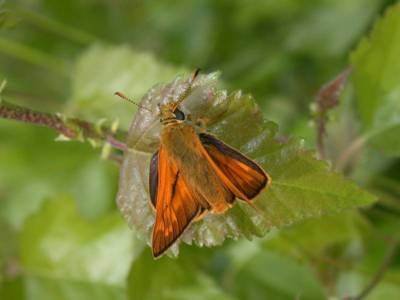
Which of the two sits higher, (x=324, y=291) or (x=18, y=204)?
(x=18, y=204)

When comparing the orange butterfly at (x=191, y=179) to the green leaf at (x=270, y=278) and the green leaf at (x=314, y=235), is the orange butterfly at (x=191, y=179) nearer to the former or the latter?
the green leaf at (x=314, y=235)

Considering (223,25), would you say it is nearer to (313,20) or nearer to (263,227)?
(313,20)

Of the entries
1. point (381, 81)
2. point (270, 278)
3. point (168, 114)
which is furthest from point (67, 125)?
point (270, 278)

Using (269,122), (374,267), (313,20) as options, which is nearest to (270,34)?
(313,20)

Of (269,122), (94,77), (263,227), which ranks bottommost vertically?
(263,227)

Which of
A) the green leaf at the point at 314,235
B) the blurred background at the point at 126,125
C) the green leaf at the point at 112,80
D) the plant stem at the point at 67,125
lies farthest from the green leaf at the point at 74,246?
the plant stem at the point at 67,125

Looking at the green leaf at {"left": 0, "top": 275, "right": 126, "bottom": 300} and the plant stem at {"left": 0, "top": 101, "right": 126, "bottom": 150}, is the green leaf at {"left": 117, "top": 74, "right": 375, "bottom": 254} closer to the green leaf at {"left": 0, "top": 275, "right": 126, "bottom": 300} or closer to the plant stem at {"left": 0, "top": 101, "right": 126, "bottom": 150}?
the plant stem at {"left": 0, "top": 101, "right": 126, "bottom": 150}
